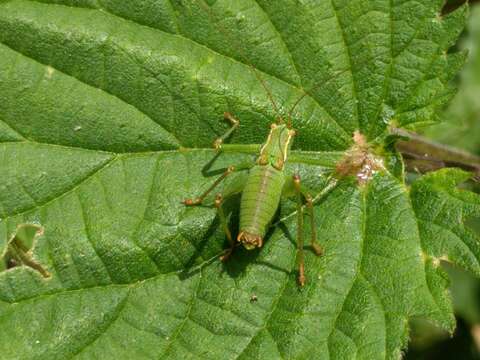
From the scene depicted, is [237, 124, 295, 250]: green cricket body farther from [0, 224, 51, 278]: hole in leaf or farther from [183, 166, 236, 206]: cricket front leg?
[0, 224, 51, 278]: hole in leaf

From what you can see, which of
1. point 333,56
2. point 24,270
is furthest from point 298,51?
point 24,270

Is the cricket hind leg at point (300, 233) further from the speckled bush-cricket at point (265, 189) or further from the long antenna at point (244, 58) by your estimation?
the long antenna at point (244, 58)

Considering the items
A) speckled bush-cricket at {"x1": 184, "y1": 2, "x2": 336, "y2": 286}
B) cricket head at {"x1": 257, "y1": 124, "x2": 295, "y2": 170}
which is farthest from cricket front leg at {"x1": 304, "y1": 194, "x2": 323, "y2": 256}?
cricket head at {"x1": 257, "y1": 124, "x2": 295, "y2": 170}

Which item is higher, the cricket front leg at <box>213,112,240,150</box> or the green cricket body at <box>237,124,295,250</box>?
the cricket front leg at <box>213,112,240,150</box>

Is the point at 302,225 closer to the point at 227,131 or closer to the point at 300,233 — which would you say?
the point at 300,233

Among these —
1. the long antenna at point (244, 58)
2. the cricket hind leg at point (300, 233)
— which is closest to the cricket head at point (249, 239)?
the cricket hind leg at point (300, 233)

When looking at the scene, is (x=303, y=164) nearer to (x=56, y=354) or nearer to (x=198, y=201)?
(x=198, y=201)

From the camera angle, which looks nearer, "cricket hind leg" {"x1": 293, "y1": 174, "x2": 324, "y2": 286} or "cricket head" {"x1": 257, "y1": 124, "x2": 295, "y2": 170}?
"cricket hind leg" {"x1": 293, "y1": 174, "x2": 324, "y2": 286}
